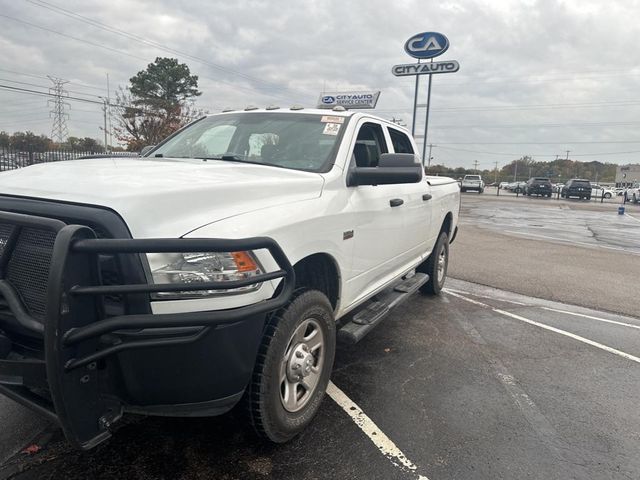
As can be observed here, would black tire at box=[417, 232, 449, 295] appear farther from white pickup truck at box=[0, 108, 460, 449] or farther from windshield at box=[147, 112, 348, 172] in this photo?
white pickup truck at box=[0, 108, 460, 449]

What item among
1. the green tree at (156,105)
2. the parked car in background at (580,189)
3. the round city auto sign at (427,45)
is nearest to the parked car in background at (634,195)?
the parked car in background at (580,189)

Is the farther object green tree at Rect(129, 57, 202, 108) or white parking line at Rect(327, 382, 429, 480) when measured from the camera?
green tree at Rect(129, 57, 202, 108)

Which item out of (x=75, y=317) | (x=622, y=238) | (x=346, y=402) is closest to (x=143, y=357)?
(x=75, y=317)

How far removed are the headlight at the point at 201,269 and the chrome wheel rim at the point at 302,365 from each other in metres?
0.60

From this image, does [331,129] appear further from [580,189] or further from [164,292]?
[580,189]

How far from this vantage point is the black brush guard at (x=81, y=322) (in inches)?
68.7

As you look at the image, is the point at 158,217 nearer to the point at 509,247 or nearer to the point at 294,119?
the point at 294,119

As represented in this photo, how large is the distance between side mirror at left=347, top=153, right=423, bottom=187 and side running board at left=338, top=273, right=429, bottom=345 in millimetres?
1068

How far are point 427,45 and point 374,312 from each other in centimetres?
2015

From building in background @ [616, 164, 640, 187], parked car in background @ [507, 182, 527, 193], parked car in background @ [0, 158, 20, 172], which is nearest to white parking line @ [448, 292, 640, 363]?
parked car in background @ [0, 158, 20, 172]

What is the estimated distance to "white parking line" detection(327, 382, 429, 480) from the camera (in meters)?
2.62

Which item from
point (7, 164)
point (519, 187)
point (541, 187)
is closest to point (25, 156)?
point (7, 164)

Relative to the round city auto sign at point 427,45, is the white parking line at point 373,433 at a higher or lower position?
lower

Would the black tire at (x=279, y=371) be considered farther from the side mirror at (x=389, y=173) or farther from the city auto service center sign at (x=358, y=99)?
the city auto service center sign at (x=358, y=99)
